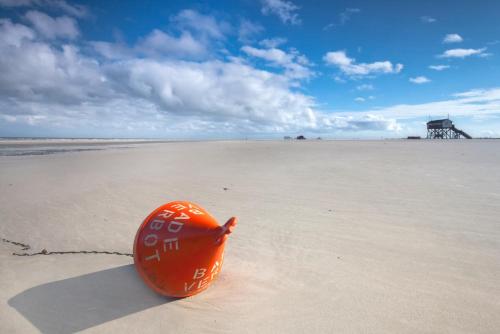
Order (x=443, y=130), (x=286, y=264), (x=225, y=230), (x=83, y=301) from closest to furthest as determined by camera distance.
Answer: (x=225, y=230)
(x=83, y=301)
(x=286, y=264)
(x=443, y=130)

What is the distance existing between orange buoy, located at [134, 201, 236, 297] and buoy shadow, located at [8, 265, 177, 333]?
16.5 inches

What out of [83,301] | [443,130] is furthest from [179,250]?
[443,130]

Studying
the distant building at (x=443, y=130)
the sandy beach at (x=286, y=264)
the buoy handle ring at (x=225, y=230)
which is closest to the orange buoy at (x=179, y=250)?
the buoy handle ring at (x=225, y=230)

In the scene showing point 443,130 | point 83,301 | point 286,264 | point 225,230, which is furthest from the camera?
point 443,130

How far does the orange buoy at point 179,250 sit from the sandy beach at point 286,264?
34 cm

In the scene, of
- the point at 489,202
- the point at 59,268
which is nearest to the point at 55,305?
the point at 59,268

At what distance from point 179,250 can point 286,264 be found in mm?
1784

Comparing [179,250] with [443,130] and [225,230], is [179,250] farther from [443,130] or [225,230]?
[443,130]

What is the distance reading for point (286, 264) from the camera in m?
3.75

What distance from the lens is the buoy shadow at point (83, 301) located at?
2.66 meters

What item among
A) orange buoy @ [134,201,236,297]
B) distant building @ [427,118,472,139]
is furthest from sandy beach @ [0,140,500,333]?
distant building @ [427,118,472,139]

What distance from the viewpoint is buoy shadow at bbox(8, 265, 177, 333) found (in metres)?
2.66

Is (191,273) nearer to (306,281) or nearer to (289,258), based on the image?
(306,281)

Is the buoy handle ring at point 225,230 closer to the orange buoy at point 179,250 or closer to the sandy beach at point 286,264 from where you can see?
the orange buoy at point 179,250
